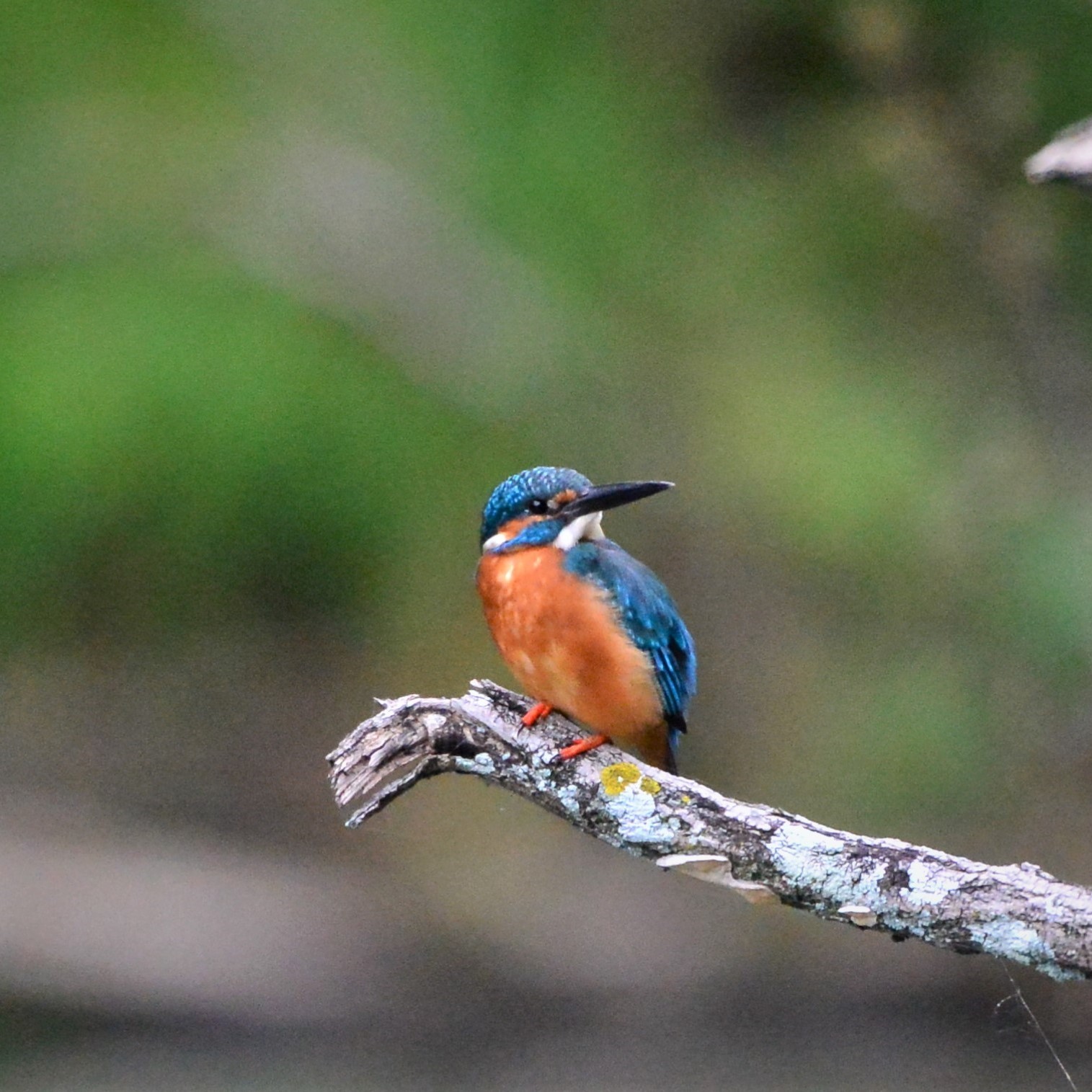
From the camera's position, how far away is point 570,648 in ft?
9.60

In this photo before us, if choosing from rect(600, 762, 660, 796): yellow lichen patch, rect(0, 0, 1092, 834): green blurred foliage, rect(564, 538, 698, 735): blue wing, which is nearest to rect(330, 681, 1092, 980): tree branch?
rect(600, 762, 660, 796): yellow lichen patch

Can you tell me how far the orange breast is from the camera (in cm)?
287

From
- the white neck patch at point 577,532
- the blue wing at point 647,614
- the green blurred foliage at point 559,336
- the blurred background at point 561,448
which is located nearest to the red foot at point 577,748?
the blue wing at point 647,614

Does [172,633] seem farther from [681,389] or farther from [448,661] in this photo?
[681,389]

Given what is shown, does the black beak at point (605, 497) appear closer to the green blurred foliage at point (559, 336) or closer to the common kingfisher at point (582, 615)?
the common kingfisher at point (582, 615)

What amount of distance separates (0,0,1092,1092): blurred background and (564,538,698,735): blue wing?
2.65 meters

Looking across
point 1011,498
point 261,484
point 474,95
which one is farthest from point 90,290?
point 1011,498

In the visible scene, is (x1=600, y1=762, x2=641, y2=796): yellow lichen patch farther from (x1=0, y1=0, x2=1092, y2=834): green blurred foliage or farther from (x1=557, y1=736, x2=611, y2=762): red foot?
(x1=0, y1=0, x2=1092, y2=834): green blurred foliage

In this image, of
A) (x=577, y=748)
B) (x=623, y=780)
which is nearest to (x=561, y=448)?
(x=577, y=748)

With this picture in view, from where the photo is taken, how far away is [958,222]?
5.77 metres

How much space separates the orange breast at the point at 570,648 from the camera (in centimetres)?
287

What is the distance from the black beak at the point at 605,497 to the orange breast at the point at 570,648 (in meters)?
0.09

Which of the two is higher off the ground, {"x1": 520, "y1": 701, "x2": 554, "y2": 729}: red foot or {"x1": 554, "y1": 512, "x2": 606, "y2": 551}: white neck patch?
{"x1": 554, "y1": 512, "x2": 606, "y2": 551}: white neck patch

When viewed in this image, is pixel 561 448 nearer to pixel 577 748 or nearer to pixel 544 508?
pixel 544 508
